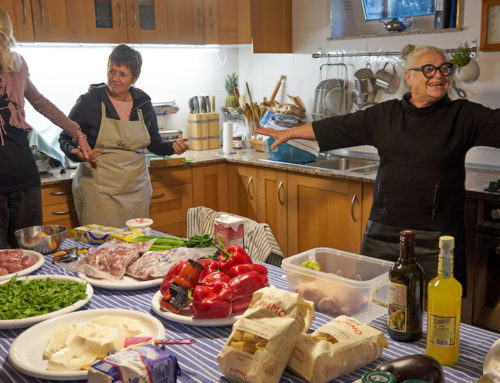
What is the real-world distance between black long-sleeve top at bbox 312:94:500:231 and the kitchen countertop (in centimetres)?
65

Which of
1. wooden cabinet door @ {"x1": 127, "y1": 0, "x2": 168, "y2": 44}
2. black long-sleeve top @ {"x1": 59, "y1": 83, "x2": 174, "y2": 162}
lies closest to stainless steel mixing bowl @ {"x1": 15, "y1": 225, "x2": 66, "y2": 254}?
black long-sleeve top @ {"x1": 59, "y1": 83, "x2": 174, "y2": 162}

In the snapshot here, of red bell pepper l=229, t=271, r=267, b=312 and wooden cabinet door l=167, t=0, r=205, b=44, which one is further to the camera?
wooden cabinet door l=167, t=0, r=205, b=44

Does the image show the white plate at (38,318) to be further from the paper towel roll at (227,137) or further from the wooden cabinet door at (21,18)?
the paper towel roll at (227,137)

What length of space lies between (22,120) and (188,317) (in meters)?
1.62

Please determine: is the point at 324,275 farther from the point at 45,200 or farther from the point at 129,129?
the point at 45,200

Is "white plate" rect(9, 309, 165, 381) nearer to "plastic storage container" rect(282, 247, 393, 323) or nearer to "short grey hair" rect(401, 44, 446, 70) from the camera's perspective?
"plastic storage container" rect(282, 247, 393, 323)

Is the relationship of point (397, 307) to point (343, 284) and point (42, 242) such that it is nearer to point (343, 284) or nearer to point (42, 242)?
point (343, 284)

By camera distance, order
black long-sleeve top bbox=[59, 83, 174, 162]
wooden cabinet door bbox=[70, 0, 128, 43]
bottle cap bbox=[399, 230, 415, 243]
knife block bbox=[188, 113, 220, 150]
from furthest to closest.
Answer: knife block bbox=[188, 113, 220, 150] → wooden cabinet door bbox=[70, 0, 128, 43] → black long-sleeve top bbox=[59, 83, 174, 162] → bottle cap bbox=[399, 230, 415, 243]

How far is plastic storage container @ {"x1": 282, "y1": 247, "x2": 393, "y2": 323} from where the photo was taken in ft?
4.52

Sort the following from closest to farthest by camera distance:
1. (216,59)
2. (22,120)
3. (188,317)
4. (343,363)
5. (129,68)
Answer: (343,363), (188,317), (22,120), (129,68), (216,59)

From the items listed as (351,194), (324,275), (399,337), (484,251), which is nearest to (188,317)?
(324,275)

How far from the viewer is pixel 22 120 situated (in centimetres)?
256

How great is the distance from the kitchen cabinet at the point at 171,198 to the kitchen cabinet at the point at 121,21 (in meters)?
0.91

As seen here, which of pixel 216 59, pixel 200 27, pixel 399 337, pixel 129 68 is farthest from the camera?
pixel 216 59
